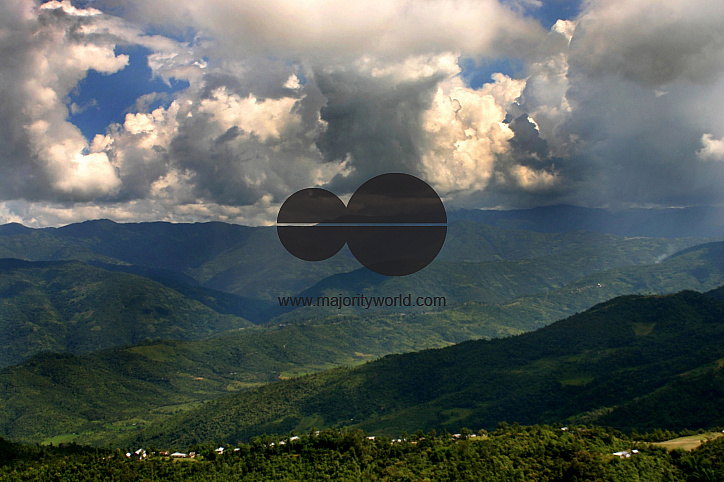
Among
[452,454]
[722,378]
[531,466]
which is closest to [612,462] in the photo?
[531,466]

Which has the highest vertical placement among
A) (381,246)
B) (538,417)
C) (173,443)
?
(381,246)

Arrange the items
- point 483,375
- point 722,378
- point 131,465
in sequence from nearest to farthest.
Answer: point 131,465
point 722,378
point 483,375

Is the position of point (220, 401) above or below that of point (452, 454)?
below

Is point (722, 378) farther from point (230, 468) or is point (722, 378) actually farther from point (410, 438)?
point (230, 468)

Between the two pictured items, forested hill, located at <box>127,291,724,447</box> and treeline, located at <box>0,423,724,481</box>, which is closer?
treeline, located at <box>0,423,724,481</box>

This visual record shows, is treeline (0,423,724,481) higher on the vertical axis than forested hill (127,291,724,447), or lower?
higher
